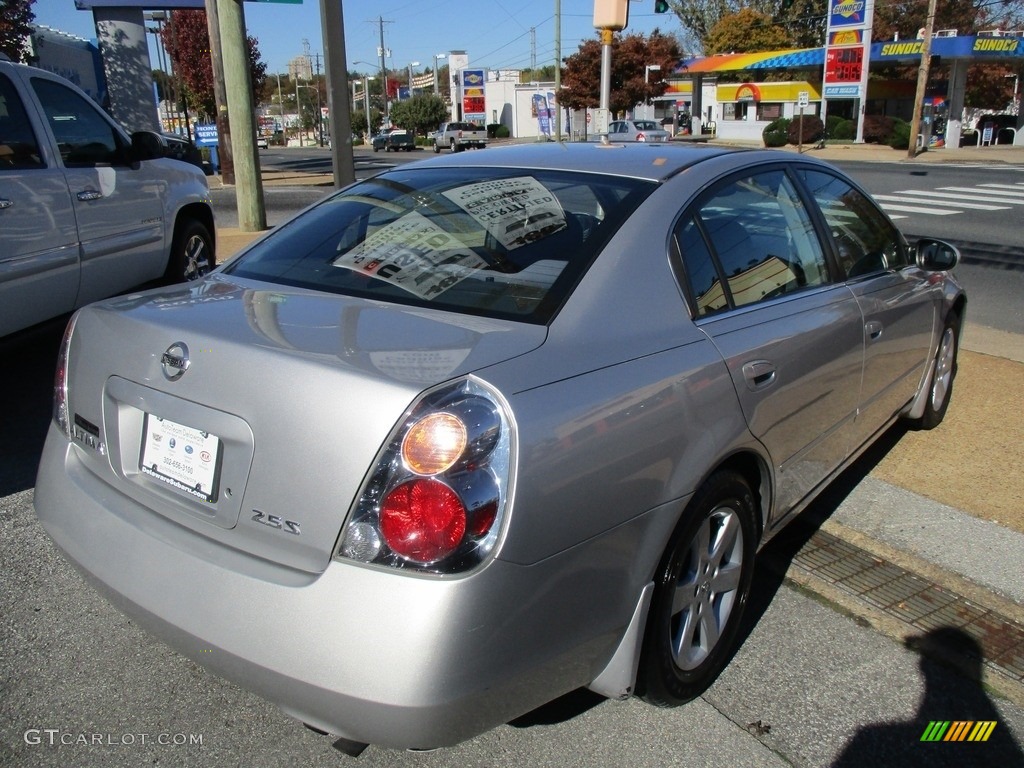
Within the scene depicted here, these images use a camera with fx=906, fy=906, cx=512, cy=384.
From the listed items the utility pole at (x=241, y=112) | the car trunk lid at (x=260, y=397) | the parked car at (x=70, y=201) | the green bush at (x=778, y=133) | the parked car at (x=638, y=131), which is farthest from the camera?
the green bush at (x=778, y=133)

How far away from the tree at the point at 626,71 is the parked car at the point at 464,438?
55.0m

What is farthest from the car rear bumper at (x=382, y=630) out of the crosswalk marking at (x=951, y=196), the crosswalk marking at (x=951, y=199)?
the crosswalk marking at (x=951, y=196)

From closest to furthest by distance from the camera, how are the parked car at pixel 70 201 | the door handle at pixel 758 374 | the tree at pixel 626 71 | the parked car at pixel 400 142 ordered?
the door handle at pixel 758 374, the parked car at pixel 70 201, the parked car at pixel 400 142, the tree at pixel 626 71

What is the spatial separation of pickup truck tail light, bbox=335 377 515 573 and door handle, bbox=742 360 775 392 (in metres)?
1.04

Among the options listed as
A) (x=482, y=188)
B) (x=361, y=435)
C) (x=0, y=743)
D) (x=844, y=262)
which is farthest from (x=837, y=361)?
(x=0, y=743)

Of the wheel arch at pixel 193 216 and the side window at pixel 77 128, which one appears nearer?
the side window at pixel 77 128

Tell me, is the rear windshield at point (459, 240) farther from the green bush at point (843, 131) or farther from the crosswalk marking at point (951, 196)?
the green bush at point (843, 131)

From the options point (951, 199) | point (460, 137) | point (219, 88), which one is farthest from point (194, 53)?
point (951, 199)

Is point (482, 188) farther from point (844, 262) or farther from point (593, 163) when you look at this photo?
point (844, 262)

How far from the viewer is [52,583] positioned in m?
3.37

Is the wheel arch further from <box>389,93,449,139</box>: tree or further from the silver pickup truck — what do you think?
<box>389,93,449,139</box>: tree

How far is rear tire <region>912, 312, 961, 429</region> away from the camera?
16.1ft

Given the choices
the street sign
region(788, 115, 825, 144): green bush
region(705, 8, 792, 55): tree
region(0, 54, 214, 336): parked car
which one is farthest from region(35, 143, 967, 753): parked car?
region(705, 8, 792, 55): tree

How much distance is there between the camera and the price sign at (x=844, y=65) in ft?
136
